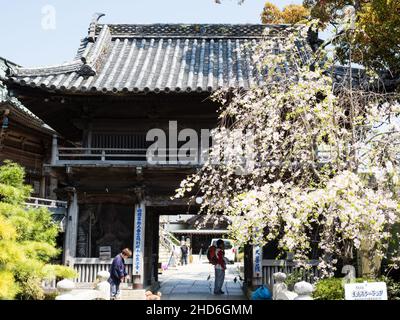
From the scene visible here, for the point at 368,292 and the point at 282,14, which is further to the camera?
the point at 282,14

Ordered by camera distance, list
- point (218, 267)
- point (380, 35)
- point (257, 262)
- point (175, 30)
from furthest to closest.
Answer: point (175, 30) → point (218, 267) → point (380, 35) → point (257, 262)

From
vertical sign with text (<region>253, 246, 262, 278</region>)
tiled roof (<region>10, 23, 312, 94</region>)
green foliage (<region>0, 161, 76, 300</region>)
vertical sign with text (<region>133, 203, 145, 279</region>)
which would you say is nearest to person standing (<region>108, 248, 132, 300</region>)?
vertical sign with text (<region>133, 203, 145, 279</region>)

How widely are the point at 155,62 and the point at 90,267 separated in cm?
697

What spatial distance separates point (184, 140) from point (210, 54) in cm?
412

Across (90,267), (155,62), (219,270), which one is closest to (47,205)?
(90,267)

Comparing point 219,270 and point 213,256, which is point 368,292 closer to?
point 219,270

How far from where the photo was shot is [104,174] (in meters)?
12.8

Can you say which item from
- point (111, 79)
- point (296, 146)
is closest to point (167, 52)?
point (111, 79)

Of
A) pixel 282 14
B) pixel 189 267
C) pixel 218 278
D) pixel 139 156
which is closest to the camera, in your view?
pixel 139 156

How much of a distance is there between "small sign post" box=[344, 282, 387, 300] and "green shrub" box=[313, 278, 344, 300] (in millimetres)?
1987

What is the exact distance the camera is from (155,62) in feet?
49.0

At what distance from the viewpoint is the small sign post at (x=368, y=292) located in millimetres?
6156

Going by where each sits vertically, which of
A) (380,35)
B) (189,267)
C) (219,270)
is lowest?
(189,267)
